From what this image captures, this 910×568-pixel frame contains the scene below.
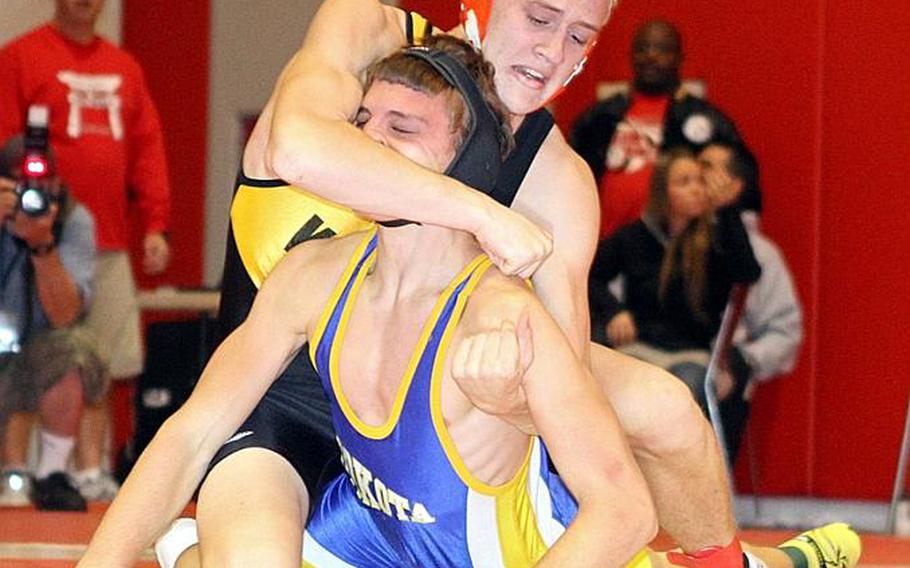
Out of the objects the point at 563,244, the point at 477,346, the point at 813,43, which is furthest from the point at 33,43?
the point at 477,346

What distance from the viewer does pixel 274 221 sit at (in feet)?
11.3

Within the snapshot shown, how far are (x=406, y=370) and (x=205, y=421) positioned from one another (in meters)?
0.32

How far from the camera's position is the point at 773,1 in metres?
8.12

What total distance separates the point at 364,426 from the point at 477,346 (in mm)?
386

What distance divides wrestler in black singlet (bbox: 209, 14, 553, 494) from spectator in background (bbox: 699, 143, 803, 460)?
3.69m

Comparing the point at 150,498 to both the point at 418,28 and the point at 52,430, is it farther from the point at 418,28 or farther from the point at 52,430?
the point at 52,430

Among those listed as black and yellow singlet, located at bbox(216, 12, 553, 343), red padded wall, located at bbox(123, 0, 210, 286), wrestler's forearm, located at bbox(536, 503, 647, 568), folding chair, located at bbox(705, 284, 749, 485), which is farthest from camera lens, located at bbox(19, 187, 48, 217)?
wrestler's forearm, located at bbox(536, 503, 647, 568)

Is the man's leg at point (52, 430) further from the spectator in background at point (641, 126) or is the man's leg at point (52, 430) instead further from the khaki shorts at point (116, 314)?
the spectator in background at point (641, 126)

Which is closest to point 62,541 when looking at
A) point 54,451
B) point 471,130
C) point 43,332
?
point 54,451

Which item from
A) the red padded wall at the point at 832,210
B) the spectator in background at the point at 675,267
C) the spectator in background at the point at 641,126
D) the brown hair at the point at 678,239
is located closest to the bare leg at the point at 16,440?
the spectator in background at the point at 675,267

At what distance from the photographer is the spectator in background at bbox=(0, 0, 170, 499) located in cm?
704

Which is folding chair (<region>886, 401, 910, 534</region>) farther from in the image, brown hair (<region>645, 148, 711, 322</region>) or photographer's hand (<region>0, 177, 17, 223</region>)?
photographer's hand (<region>0, 177, 17, 223</region>)

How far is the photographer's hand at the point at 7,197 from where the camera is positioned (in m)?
6.64

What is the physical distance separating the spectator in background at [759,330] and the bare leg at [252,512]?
408 cm
